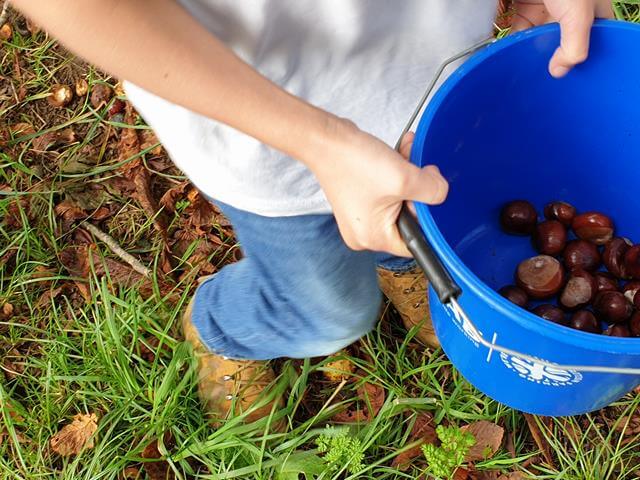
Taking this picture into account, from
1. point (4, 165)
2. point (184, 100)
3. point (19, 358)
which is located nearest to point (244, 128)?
point (184, 100)

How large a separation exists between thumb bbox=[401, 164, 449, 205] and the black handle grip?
48mm

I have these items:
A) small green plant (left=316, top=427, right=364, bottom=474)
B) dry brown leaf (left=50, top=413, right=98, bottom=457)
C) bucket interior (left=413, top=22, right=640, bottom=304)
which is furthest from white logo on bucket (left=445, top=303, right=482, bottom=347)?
dry brown leaf (left=50, top=413, right=98, bottom=457)

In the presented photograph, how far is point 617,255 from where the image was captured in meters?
1.58

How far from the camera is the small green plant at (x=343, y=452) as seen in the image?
1609mm

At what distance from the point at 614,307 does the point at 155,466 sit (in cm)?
109

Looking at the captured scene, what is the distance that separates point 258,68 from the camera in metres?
1.09

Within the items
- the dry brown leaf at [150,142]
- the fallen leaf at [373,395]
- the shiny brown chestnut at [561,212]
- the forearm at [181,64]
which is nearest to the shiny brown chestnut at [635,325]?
the shiny brown chestnut at [561,212]

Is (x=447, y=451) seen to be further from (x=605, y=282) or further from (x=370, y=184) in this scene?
(x=370, y=184)

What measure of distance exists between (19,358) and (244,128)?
125 centimetres

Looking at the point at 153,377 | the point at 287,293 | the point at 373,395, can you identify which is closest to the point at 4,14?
the point at 153,377

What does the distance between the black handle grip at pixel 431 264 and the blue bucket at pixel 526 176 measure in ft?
0.10

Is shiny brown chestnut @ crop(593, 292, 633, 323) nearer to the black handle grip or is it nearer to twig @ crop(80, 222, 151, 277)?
the black handle grip

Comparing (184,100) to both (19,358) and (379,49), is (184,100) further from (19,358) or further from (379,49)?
(19,358)

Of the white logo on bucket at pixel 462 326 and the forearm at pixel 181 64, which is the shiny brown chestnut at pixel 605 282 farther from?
the forearm at pixel 181 64
